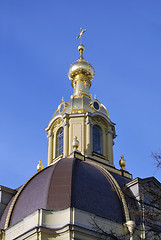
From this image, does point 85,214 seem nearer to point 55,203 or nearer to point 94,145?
point 55,203

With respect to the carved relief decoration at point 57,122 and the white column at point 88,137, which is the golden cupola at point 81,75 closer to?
the carved relief decoration at point 57,122

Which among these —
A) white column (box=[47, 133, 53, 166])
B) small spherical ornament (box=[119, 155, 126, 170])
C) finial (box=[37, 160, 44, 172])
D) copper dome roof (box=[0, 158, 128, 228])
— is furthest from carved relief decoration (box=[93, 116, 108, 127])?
copper dome roof (box=[0, 158, 128, 228])

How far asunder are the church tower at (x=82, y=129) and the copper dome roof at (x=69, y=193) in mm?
4883

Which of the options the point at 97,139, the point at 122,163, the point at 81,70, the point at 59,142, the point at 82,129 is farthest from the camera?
the point at 81,70

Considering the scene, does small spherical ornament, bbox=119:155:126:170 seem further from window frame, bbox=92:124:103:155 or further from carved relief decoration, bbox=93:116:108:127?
carved relief decoration, bbox=93:116:108:127

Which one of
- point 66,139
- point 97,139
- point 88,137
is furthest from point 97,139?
point 66,139

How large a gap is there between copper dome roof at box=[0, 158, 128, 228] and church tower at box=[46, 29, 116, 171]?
488 cm

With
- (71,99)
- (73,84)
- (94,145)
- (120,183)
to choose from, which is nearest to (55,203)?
(120,183)

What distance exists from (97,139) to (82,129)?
1.39 metres

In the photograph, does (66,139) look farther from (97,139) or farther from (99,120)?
(99,120)

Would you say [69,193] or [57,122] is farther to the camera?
[57,122]

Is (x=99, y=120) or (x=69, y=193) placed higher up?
(x=99, y=120)

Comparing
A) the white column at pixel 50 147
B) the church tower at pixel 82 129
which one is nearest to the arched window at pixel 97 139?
the church tower at pixel 82 129

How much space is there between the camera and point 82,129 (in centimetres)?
3353
